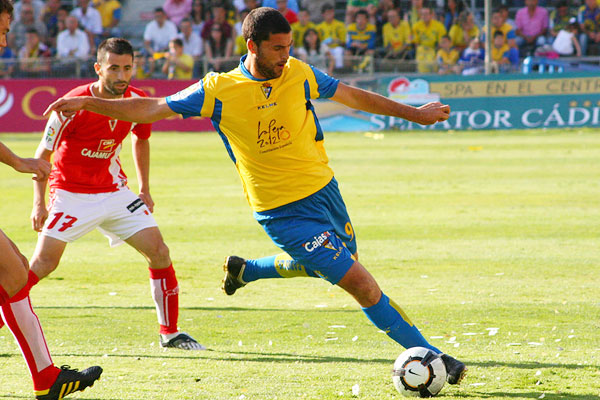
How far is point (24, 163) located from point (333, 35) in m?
23.0

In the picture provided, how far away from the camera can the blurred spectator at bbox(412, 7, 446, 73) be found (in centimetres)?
2605

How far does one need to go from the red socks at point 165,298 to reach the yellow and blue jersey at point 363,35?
21.1 meters

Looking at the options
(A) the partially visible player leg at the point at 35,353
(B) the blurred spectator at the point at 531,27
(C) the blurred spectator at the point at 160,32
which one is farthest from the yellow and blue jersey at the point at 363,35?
(A) the partially visible player leg at the point at 35,353

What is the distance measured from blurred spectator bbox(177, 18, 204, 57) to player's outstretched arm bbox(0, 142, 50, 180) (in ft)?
74.1

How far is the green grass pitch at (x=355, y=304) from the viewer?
5156mm

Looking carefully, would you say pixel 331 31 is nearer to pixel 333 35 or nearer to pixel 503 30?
pixel 333 35

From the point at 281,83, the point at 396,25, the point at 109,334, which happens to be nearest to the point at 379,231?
the point at 109,334

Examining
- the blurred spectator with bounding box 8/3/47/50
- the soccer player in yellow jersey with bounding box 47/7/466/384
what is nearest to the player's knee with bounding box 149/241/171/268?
the soccer player in yellow jersey with bounding box 47/7/466/384

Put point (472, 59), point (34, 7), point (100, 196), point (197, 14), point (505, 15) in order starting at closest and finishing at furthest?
point (100, 196) → point (472, 59) → point (505, 15) → point (197, 14) → point (34, 7)

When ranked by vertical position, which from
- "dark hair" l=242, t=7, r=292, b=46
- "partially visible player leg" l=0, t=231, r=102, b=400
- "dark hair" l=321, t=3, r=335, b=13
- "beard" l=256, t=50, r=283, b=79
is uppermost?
"dark hair" l=242, t=7, r=292, b=46

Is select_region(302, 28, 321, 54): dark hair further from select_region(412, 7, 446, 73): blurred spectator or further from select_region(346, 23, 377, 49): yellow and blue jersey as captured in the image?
select_region(412, 7, 446, 73): blurred spectator

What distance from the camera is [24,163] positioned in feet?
15.2

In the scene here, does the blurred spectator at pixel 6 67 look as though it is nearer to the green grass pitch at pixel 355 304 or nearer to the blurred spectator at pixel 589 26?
the green grass pitch at pixel 355 304

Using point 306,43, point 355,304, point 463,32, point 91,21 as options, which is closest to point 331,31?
point 306,43
